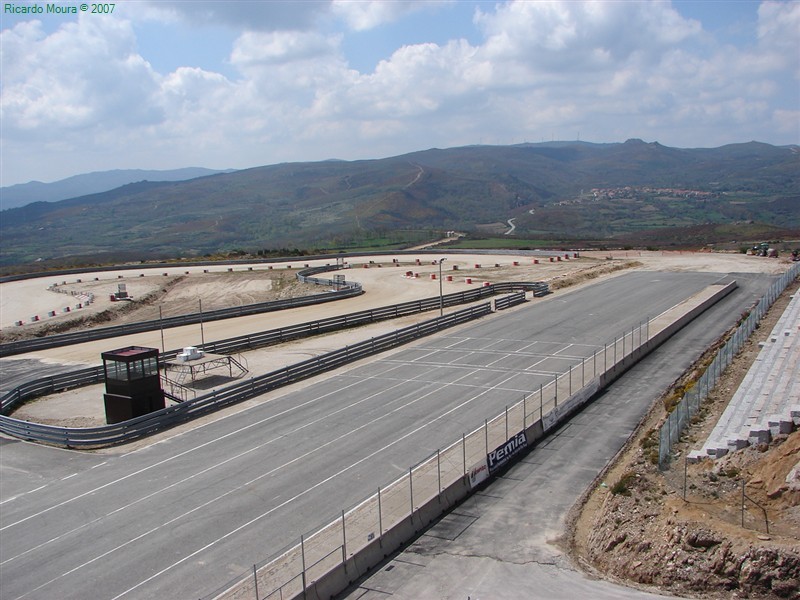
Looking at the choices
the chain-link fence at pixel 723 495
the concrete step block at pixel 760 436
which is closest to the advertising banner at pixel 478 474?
the chain-link fence at pixel 723 495

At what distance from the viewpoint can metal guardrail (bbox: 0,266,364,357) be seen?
4789 cm

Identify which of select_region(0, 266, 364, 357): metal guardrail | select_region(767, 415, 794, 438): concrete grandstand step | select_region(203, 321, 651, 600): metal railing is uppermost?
select_region(767, 415, 794, 438): concrete grandstand step

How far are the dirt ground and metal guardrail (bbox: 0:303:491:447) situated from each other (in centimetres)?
1685

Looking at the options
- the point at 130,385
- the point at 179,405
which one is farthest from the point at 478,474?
the point at 130,385

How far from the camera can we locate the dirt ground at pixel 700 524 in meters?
14.3

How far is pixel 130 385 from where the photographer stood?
29.1m

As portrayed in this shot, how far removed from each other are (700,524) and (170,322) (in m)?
45.9

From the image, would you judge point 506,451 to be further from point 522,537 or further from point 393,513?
point 393,513

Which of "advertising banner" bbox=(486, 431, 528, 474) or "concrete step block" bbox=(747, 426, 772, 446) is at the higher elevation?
"concrete step block" bbox=(747, 426, 772, 446)

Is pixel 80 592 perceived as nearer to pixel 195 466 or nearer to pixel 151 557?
pixel 151 557

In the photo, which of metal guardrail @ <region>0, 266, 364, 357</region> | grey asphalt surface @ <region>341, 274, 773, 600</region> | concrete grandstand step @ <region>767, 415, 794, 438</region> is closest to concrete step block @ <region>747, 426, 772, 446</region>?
concrete grandstand step @ <region>767, 415, 794, 438</region>

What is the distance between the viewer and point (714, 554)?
14.9 m

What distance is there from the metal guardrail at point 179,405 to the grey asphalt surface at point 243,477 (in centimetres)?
72

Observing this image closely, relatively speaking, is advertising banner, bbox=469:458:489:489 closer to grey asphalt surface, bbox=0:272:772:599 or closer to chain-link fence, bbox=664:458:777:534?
grey asphalt surface, bbox=0:272:772:599
